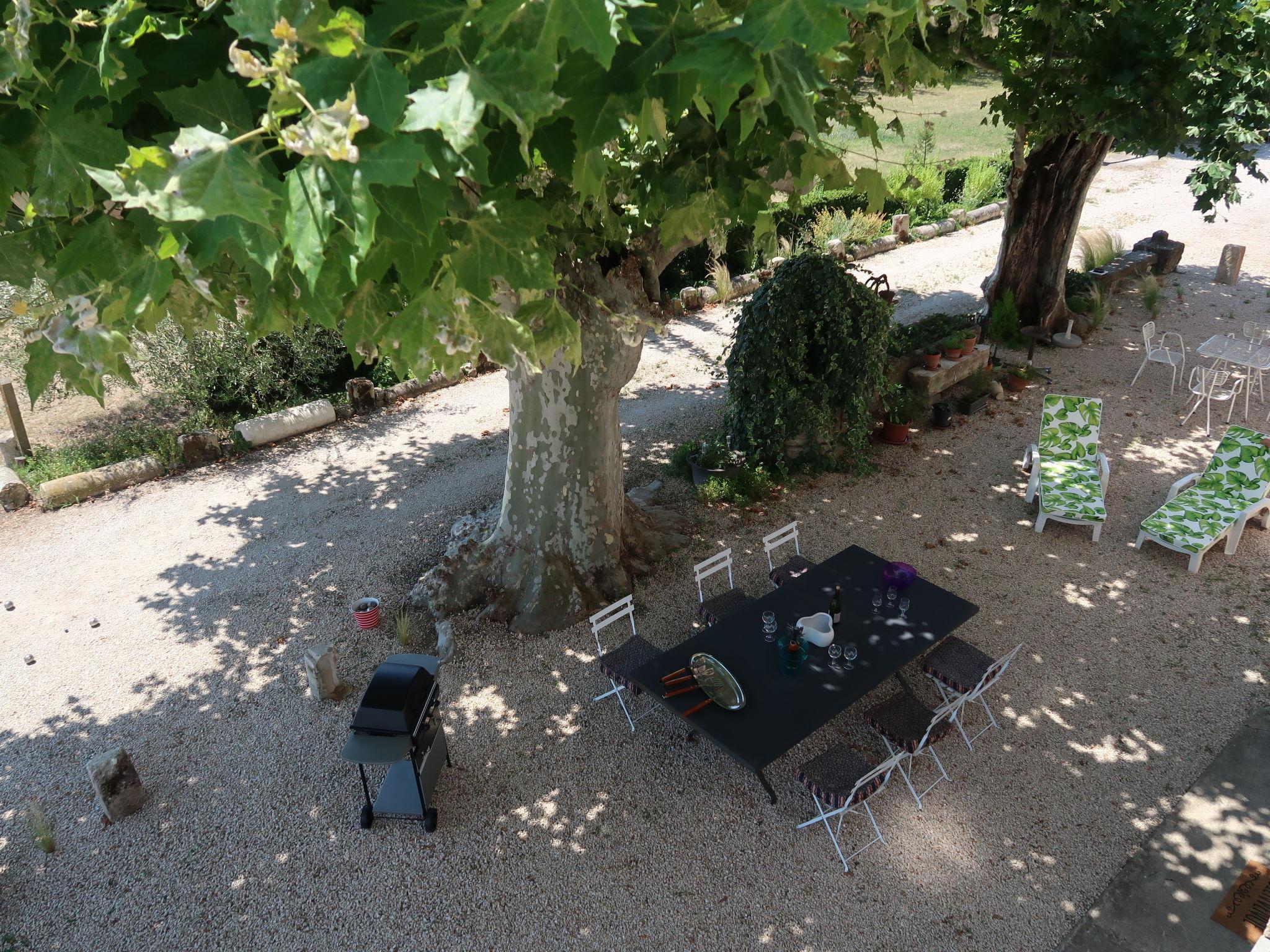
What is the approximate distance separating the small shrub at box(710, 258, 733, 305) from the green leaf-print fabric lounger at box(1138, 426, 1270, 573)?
6.95 meters

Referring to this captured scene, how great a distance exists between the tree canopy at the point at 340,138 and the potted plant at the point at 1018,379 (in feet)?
25.4

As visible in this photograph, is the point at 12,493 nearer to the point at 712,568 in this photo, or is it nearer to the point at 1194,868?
the point at 712,568

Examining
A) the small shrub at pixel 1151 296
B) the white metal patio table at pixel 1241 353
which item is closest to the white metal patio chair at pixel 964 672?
the white metal patio table at pixel 1241 353

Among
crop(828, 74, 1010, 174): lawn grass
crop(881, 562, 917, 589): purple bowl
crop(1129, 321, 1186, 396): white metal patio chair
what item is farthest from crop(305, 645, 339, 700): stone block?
crop(828, 74, 1010, 174): lawn grass

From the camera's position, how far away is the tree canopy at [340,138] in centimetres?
175

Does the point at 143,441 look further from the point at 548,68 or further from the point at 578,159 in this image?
the point at 548,68

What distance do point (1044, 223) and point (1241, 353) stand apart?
2738 mm

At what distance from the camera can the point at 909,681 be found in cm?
597

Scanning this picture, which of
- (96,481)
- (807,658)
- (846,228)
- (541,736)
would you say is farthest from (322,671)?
(846,228)

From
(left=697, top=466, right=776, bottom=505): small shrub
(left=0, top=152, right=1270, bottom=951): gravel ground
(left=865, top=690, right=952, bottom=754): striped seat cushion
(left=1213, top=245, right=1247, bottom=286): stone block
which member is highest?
(left=1213, top=245, right=1247, bottom=286): stone block

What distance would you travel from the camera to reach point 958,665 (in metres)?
5.53

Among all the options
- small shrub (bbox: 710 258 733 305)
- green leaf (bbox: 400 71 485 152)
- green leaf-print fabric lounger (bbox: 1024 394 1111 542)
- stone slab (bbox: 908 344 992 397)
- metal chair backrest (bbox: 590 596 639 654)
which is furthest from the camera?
small shrub (bbox: 710 258 733 305)

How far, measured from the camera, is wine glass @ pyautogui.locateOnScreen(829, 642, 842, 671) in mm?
5328

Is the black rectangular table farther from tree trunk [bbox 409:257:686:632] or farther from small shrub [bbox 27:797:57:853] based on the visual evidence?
small shrub [bbox 27:797:57:853]
